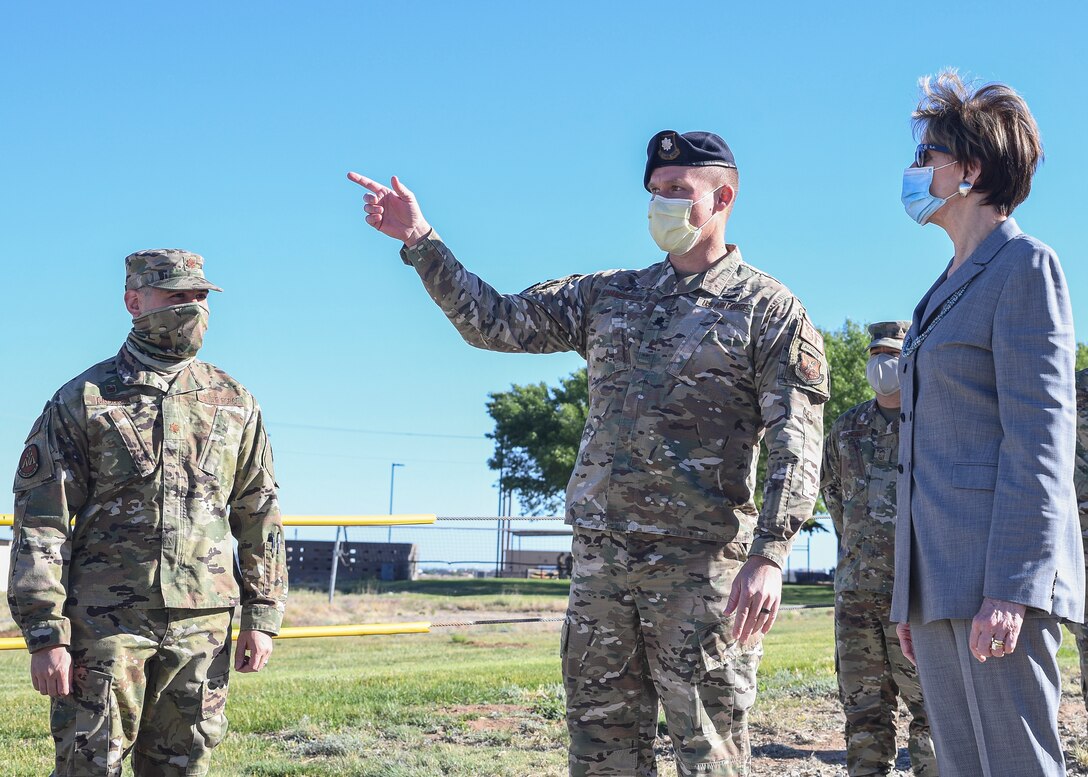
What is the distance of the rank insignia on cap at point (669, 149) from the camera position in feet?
14.3

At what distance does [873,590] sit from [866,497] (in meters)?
0.53

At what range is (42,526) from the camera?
14.8ft

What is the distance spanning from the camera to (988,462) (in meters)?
3.22

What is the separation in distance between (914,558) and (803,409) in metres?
0.74

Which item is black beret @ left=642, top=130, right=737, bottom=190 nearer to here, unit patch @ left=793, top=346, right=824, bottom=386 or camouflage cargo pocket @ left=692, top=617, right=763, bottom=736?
unit patch @ left=793, top=346, right=824, bottom=386

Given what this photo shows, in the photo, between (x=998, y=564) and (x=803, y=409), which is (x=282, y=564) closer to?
(x=803, y=409)

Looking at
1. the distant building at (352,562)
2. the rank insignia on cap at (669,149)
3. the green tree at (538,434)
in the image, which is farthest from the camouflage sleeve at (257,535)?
the green tree at (538,434)

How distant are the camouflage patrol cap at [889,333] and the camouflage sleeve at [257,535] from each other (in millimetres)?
3454

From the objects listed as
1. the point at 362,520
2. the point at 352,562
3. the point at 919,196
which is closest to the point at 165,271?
the point at 919,196

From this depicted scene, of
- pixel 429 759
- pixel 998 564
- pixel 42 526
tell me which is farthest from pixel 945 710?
pixel 429 759

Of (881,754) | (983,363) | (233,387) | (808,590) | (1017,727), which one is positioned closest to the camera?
(1017,727)

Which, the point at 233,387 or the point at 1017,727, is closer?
the point at 1017,727

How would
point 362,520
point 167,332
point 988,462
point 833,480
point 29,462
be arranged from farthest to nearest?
point 362,520, point 833,480, point 167,332, point 29,462, point 988,462

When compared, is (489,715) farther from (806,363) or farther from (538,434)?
(538,434)
